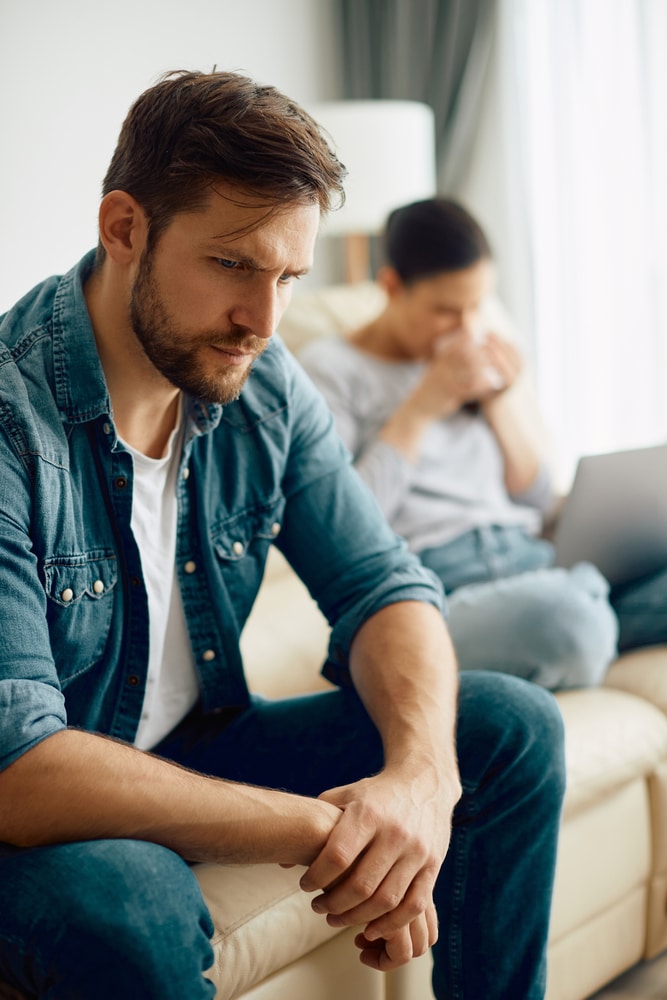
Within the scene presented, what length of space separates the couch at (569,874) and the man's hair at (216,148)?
0.68 meters

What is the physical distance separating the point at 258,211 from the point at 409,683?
50 cm

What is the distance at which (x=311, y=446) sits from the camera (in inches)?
49.1

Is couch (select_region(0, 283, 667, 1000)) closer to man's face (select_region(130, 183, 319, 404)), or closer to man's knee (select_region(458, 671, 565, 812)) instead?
man's knee (select_region(458, 671, 565, 812))

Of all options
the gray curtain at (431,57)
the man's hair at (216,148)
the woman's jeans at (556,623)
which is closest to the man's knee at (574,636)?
the woman's jeans at (556,623)

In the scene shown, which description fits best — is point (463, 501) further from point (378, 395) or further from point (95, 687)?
point (95, 687)

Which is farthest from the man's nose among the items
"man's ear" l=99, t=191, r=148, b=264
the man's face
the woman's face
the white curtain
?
the white curtain

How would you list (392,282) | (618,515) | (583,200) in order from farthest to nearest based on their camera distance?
(583,200), (392,282), (618,515)

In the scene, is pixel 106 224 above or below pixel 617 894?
above

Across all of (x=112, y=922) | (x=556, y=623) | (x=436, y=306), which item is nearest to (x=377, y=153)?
(x=436, y=306)

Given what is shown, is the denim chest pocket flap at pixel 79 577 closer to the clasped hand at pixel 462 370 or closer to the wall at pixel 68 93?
the clasped hand at pixel 462 370

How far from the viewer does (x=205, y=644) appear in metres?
1.16

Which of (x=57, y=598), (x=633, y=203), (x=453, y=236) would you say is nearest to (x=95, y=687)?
(x=57, y=598)

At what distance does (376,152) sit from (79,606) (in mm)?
1921

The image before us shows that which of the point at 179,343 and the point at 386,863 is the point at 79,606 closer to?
the point at 179,343
